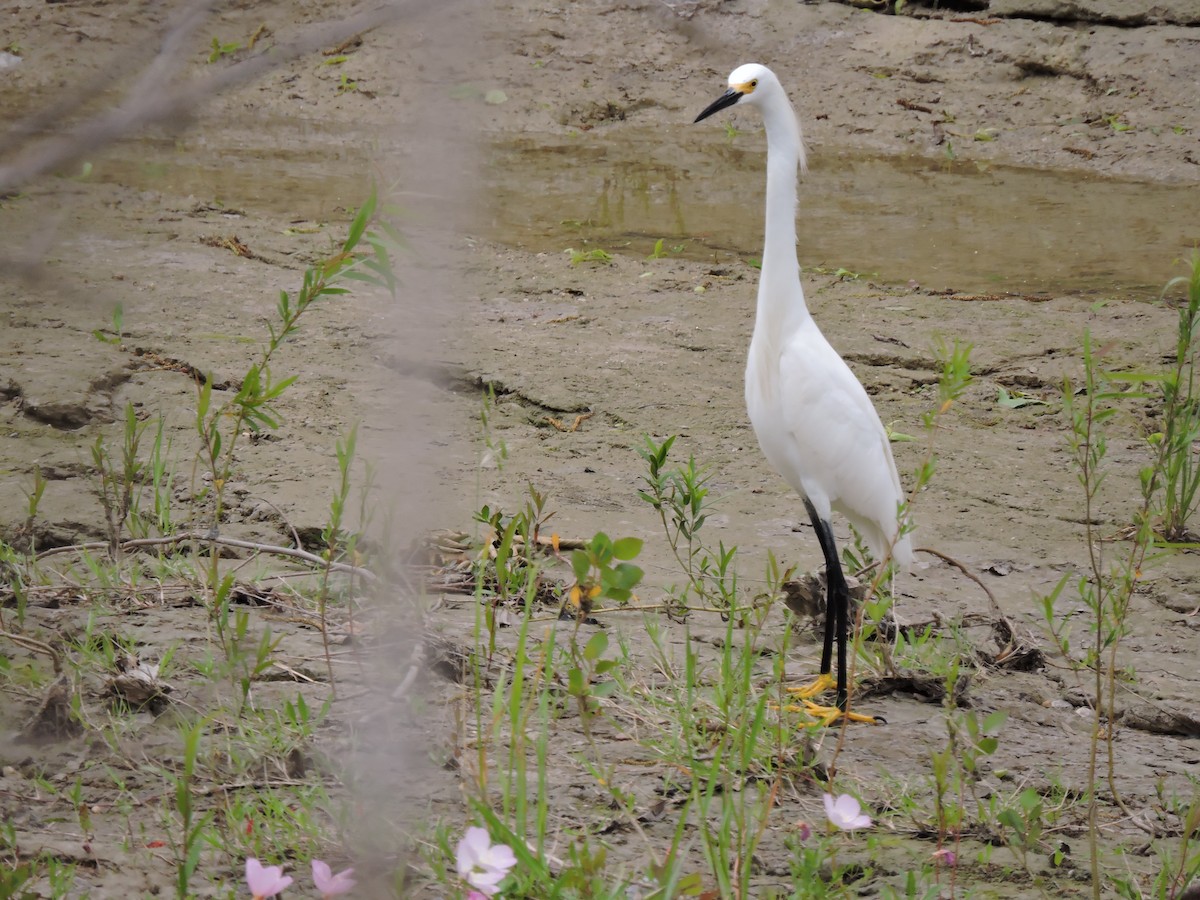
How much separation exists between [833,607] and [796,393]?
23.8 inches

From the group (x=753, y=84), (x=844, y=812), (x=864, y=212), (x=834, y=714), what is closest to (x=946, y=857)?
(x=844, y=812)

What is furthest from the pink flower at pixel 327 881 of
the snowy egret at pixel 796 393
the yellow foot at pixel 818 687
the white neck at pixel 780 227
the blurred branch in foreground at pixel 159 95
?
the white neck at pixel 780 227

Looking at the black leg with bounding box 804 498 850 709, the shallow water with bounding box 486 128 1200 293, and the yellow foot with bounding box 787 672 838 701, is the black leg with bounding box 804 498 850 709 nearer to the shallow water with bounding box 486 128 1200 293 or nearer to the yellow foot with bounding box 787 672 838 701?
the yellow foot with bounding box 787 672 838 701

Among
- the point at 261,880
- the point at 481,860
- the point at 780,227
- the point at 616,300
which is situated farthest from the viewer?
the point at 616,300

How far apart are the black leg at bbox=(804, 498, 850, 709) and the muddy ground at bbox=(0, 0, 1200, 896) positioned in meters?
0.14

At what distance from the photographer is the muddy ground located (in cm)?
192

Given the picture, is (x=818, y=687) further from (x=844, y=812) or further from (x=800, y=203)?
(x=800, y=203)

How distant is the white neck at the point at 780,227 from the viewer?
3.34m

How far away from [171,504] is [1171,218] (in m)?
6.30

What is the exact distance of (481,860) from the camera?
1.55m

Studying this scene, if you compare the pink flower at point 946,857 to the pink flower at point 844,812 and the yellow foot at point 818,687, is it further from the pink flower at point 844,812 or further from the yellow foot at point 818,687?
the yellow foot at point 818,687

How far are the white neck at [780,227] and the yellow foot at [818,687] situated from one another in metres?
0.98

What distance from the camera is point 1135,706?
2.92m

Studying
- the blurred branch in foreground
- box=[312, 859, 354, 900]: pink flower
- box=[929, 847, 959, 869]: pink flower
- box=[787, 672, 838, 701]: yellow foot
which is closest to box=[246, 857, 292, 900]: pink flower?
box=[312, 859, 354, 900]: pink flower
